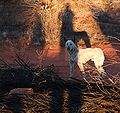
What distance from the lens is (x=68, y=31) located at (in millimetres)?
14844

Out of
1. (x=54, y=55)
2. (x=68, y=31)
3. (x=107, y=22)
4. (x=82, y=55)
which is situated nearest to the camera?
(x=82, y=55)

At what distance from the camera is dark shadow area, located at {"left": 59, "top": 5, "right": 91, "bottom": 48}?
14.3 meters

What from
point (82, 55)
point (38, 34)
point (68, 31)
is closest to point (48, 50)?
point (38, 34)

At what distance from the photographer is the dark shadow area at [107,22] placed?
579 inches

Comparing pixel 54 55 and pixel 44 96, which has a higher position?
pixel 44 96

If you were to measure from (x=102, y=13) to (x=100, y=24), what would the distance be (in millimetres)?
532

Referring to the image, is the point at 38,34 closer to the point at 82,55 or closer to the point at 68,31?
the point at 68,31

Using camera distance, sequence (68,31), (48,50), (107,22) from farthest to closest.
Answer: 1. (107,22)
2. (68,31)
3. (48,50)

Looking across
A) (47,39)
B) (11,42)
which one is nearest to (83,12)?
(47,39)

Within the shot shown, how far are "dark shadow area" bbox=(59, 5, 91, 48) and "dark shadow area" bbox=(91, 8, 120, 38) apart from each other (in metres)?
0.81

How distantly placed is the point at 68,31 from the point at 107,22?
1629 mm

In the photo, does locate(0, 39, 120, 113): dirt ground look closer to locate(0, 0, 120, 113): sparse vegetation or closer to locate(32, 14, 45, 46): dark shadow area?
locate(0, 0, 120, 113): sparse vegetation

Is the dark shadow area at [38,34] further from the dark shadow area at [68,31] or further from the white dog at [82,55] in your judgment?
the white dog at [82,55]

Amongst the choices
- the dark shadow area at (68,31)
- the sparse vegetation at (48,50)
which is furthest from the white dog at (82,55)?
the dark shadow area at (68,31)
